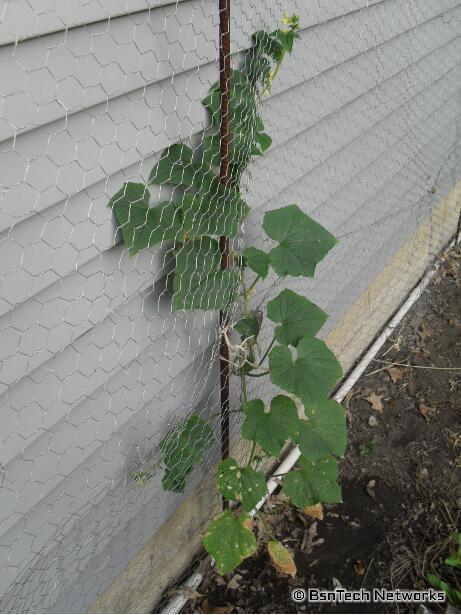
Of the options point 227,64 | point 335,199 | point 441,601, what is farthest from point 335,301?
point 227,64

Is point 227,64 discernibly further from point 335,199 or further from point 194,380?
point 335,199

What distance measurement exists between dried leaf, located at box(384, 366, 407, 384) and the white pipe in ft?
0.37

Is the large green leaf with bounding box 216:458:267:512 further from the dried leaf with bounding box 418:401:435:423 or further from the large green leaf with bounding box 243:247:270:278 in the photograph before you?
the dried leaf with bounding box 418:401:435:423

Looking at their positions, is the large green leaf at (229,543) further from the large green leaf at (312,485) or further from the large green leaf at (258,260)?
the large green leaf at (258,260)

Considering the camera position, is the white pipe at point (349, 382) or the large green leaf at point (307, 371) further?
the white pipe at point (349, 382)

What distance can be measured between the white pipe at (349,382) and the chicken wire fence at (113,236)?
0.11 metres

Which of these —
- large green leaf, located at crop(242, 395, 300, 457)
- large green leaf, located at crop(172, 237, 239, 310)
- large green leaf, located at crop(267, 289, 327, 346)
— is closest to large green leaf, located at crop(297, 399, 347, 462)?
large green leaf, located at crop(242, 395, 300, 457)

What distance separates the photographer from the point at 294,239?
156 centimetres

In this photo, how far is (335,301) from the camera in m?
2.89

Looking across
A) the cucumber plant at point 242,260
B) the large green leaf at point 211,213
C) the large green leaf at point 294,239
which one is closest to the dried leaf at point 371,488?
the cucumber plant at point 242,260

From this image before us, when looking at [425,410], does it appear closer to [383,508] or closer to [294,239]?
[383,508]

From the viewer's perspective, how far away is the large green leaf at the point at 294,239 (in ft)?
5.08

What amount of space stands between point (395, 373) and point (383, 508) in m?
0.87

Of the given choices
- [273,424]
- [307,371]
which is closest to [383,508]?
[273,424]
